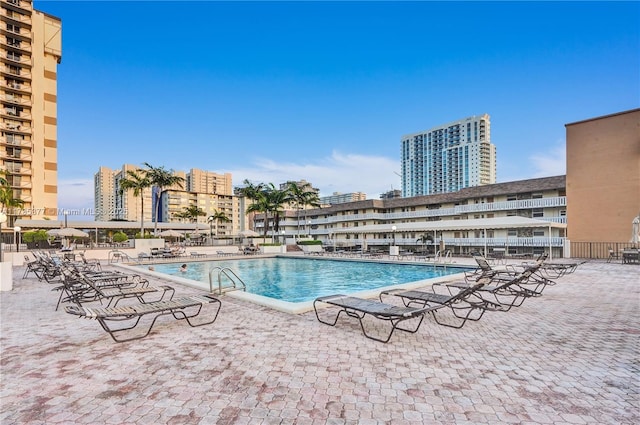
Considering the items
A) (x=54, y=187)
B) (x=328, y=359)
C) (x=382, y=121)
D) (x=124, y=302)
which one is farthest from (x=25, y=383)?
(x=54, y=187)

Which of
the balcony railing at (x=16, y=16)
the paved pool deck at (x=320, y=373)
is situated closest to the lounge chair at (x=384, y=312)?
the paved pool deck at (x=320, y=373)

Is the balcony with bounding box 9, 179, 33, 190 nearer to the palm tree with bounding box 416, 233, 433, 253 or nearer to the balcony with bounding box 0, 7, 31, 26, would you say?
the balcony with bounding box 0, 7, 31, 26

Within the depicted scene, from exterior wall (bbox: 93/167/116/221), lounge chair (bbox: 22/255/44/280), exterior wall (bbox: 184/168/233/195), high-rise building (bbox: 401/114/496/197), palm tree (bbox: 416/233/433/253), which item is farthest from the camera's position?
exterior wall (bbox: 184/168/233/195)

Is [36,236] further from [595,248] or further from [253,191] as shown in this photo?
[595,248]

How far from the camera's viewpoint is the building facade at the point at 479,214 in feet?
100

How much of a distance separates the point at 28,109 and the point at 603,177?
213 ft

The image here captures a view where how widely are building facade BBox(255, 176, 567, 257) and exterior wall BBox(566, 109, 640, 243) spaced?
98.8 inches

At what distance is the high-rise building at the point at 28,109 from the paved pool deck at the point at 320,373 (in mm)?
51256

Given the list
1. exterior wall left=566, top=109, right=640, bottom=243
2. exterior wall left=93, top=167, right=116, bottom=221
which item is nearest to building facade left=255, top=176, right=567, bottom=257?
exterior wall left=566, top=109, right=640, bottom=243

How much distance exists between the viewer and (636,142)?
76.1 ft

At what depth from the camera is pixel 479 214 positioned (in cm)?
3706

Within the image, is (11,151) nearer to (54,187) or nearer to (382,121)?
(54,187)

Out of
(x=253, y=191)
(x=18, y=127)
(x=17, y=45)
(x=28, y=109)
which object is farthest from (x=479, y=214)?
(x=17, y=45)

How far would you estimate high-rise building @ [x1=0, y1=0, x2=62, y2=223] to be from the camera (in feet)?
145
